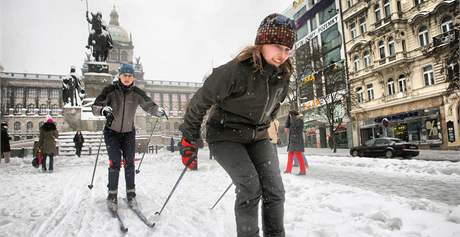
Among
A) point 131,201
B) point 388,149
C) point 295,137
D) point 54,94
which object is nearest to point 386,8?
point 388,149

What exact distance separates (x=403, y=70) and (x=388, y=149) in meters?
6.06

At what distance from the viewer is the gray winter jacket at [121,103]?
3880 mm

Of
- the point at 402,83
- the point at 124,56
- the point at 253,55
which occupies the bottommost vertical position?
the point at 253,55

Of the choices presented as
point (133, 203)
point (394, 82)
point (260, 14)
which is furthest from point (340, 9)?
point (133, 203)

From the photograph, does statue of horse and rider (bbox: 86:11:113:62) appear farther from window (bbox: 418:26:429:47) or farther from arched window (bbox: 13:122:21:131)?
arched window (bbox: 13:122:21:131)

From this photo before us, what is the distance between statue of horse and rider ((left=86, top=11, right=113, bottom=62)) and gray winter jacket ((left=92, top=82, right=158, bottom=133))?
19242mm

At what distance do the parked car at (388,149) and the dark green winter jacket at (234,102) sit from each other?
14090mm

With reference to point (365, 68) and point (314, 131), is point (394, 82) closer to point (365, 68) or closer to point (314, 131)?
point (365, 68)

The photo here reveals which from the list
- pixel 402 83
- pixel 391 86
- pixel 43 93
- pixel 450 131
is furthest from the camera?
pixel 43 93

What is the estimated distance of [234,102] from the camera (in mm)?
2070

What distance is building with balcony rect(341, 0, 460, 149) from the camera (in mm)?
13828

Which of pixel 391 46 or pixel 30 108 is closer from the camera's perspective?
pixel 391 46

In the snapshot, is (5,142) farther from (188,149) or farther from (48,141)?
(188,149)

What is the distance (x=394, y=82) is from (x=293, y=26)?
20301mm
